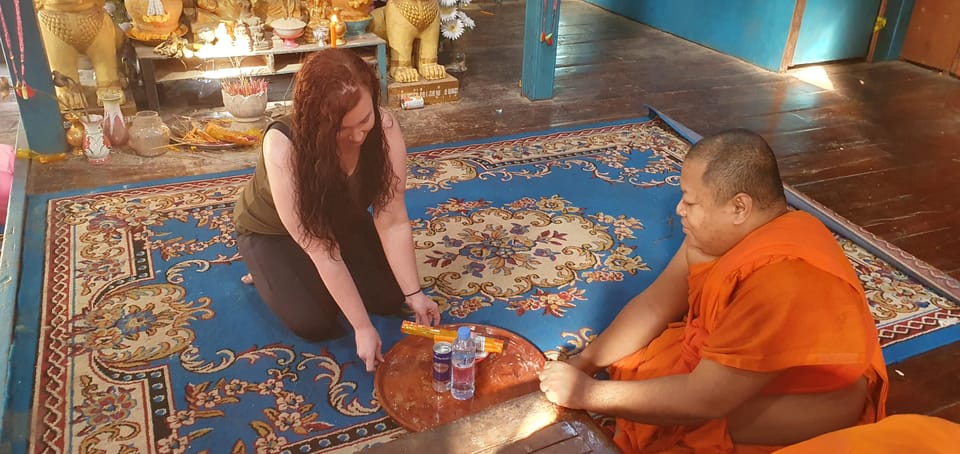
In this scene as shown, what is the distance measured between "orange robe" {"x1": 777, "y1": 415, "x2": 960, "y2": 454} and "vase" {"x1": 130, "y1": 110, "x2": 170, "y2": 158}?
308 cm

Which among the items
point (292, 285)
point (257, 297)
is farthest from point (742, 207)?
point (257, 297)

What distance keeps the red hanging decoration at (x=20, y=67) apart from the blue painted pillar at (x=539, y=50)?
8.18 ft

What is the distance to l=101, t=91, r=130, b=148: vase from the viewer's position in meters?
3.36

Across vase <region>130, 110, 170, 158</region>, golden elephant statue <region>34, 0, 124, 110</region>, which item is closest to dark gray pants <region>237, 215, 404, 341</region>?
vase <region>130, 110, 170, 158</region>

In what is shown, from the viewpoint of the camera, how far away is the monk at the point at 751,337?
4.21 ft

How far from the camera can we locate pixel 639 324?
6.08 feet

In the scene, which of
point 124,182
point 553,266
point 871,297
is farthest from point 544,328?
point 124,182

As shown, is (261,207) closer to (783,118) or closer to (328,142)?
(328,142)

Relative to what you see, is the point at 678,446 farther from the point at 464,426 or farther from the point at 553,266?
the point at 553,266

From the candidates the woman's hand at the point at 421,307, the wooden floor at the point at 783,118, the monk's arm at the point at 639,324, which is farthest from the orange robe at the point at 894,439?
the woman's hand at the point at 421,307

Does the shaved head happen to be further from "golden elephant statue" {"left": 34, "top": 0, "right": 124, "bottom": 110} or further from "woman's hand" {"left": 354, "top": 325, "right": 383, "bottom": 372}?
"golden elephant statue" {"left": 34, "top": 0, "right": 124, "bottom": 110}

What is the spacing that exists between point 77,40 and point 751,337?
3.40m

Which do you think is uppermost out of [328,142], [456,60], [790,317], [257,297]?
[328,142]

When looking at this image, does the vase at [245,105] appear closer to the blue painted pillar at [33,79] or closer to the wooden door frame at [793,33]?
the blue painted pillar at [33,79]
